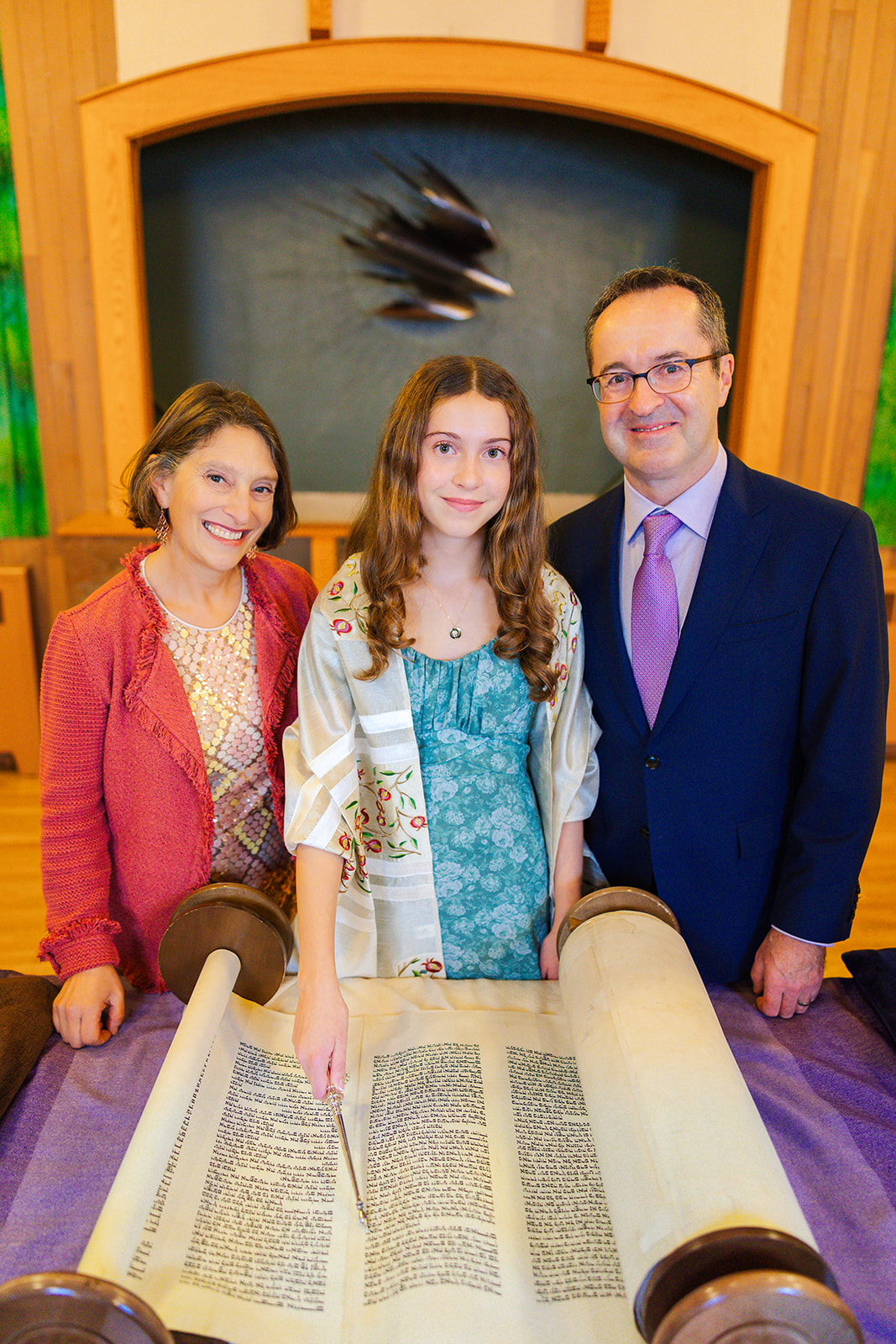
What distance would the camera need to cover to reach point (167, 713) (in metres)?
1.32

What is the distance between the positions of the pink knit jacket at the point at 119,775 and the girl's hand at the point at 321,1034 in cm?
38

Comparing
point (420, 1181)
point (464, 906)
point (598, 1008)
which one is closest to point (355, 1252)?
point (420, 1181)

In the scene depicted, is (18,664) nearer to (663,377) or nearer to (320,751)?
(320,751)

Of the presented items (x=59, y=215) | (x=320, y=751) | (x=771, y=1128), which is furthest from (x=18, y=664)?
(x=771, y=1128)

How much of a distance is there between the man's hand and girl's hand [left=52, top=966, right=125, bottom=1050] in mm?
953

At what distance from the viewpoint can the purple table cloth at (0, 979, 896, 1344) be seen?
2.98 ft

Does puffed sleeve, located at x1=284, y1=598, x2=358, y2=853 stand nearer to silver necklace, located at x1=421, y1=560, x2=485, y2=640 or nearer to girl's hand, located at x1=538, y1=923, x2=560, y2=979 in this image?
silver necklace, located at x1=421, y1=560, x2=485, y2=640

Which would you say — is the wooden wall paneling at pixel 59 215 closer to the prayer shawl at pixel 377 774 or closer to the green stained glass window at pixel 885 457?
the prayer shawl at pixel 377 774

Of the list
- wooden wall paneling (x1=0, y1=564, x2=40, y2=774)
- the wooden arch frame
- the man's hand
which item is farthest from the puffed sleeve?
wooden wall paneling (x1=0, y1=564, x2=40, y2=774)

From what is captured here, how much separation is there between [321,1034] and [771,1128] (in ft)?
1.88

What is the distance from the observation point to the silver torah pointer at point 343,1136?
92 centimetres

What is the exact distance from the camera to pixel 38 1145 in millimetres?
1031

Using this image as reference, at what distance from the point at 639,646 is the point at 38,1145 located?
1.06 meters

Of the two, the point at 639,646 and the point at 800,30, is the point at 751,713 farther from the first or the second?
the point at 800,30
